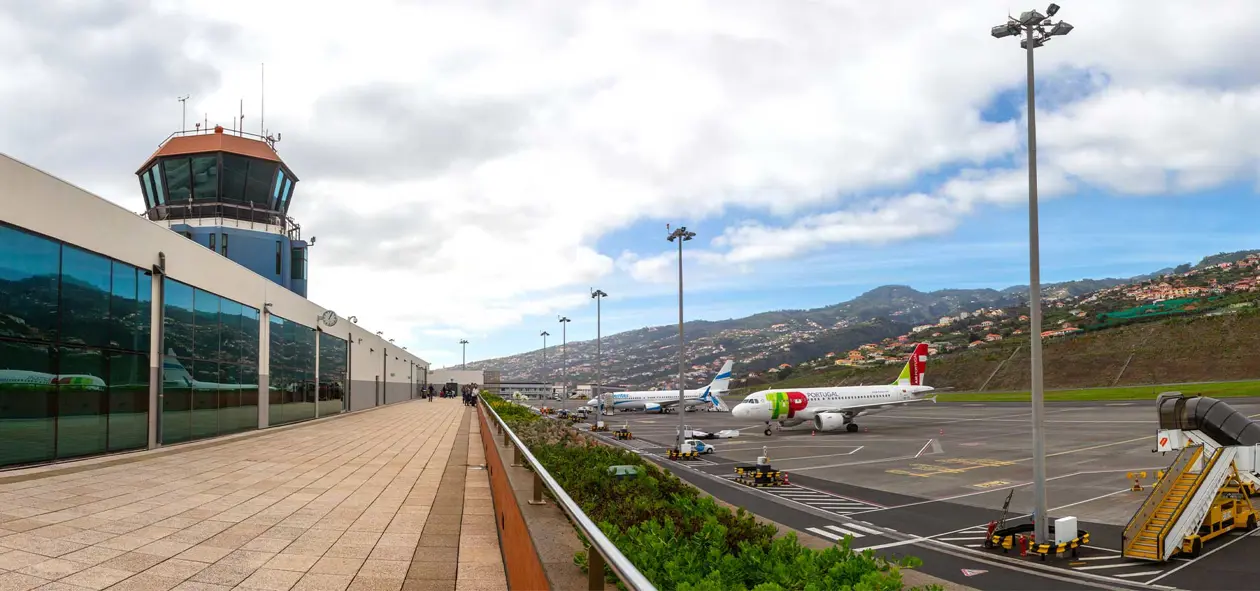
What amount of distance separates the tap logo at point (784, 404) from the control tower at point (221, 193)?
39790mm

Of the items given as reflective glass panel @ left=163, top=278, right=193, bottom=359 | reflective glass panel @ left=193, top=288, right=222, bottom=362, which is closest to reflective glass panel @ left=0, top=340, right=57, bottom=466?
reflective glass panel @ left=163, top=278, right=193, bottom=359

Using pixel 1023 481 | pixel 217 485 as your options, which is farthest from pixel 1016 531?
pixel 217 485

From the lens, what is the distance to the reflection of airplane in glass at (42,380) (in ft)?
58.8

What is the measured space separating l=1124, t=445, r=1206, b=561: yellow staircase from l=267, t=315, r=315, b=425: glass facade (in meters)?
37.9

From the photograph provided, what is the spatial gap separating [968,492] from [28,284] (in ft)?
99.2

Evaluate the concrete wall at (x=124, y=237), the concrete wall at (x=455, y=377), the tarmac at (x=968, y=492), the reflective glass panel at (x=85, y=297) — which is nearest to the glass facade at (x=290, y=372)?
the concrete wall at (x=124, y=237)

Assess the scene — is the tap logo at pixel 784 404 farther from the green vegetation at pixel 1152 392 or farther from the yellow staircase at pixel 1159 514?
the green vegetation at pixel 1152 392

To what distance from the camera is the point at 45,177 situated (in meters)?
19.3

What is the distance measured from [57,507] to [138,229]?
1476 cm

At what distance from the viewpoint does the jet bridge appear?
1639 cm

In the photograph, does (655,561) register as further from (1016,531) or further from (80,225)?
(80,225)

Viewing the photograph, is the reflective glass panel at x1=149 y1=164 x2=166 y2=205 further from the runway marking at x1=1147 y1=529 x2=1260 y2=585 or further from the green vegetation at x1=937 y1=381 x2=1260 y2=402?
the green vegetation at x1=937 y1=381 x2=1260 y2=402

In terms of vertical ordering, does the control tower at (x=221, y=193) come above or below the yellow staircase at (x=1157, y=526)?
above

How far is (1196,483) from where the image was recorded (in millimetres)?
17328
